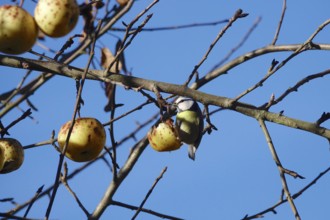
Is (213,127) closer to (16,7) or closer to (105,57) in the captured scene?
(16,7)

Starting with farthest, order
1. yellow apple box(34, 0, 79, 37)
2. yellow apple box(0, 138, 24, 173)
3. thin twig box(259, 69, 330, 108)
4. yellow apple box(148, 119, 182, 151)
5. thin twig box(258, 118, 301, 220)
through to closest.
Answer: yellow apple box(148, 119, 182, 151)
yellow apple box(0, 138, 24, 173)
thin twig box(259, 69, 330, 108)
yellow apple box(34, 0, 79, 37)
thin twig box(258, 118, 301, 220)

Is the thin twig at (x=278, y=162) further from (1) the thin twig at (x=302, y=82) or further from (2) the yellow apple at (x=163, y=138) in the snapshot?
(2) the yellow apple at (x=163, y=138)

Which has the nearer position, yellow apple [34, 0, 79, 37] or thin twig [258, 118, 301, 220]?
thin twig [258, 118, 301, 220]

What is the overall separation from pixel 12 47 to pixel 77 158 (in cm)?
52

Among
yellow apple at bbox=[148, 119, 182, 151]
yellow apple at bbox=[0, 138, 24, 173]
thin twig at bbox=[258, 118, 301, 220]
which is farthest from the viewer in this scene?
yellow apple at bbox=[148, 119, 182, 151]

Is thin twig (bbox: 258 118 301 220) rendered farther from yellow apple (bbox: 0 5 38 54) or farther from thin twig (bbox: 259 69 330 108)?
yellow apple (bbox: 0 5 38 54)

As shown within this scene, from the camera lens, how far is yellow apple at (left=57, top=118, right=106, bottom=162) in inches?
90.3

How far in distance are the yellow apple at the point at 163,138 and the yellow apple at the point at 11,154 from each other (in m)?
0.57

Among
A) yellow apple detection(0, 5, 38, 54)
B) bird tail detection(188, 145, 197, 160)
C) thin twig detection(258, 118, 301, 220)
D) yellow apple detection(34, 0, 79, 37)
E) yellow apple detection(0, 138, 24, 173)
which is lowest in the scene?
thin twig detection(258, 118, 301, 220)

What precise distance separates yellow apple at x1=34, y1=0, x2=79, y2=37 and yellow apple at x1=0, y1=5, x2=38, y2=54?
0.14 ft

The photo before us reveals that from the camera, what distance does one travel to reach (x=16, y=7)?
211cm

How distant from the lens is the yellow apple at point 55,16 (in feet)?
6.88

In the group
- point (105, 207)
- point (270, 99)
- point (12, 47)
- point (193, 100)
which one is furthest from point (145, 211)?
point (12, 47)

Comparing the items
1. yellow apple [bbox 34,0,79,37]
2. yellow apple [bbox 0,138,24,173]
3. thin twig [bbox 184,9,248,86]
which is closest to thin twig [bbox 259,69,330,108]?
thin twig [bbox 184,9,248,86]
